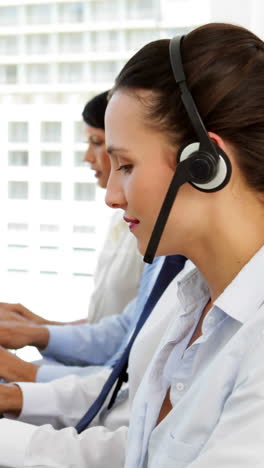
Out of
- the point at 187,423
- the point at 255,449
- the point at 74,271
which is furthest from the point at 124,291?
the point at 74,271

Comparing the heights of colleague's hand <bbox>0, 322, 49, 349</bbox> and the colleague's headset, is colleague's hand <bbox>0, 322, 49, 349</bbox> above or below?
below

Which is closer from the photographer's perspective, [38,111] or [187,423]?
[187,423]

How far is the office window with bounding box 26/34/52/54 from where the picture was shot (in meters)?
3.47

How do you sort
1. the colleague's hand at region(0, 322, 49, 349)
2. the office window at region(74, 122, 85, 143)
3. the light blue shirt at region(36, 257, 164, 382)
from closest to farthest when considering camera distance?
1. the colleague's hand at region(0, 322, 49, 349)
2. the light blue shirt at region(36, 257, 164, 382)
3. the office window at region(74, 122, 85, 143)

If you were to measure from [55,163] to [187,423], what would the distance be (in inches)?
127

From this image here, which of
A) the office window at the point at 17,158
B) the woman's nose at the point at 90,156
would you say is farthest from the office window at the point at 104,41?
the woman's nose at the point at 90,156

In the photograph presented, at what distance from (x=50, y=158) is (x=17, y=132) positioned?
0.26 m

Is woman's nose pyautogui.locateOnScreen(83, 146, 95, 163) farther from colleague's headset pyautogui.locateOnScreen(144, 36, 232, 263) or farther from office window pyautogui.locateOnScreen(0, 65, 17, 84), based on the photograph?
office window pyautogui.locateOnScreen(0, 65, 17, 84)

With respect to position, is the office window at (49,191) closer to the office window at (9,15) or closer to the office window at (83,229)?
the office window at (83,229)

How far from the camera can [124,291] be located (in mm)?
1906

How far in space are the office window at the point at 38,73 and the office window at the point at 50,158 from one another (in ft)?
1.48

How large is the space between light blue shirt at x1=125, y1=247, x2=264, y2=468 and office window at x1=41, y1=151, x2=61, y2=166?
2972 mm

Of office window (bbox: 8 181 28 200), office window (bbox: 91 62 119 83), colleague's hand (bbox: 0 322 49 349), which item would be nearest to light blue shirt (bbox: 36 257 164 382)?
colleague's hand (bbox: 0 322 49 349)

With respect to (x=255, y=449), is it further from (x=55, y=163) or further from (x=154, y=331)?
(x=55, y=163)
